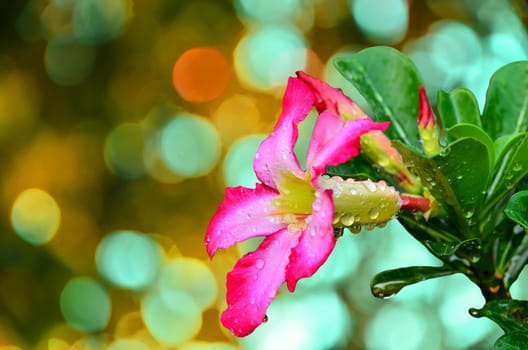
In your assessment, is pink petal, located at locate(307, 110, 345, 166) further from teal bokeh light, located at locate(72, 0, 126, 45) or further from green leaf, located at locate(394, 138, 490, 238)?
teal bokeh light, located at locate(72, 0, 126, 45)

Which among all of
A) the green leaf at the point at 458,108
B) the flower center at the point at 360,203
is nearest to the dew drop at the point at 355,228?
the flower center at the point at 360,203

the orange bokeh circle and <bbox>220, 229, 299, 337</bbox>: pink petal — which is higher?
<bbox>220, 229, 299, 337</bbox>: pink petal

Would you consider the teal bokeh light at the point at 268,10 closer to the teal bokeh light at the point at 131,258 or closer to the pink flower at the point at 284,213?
the teal bokeh light at the point at 131,258

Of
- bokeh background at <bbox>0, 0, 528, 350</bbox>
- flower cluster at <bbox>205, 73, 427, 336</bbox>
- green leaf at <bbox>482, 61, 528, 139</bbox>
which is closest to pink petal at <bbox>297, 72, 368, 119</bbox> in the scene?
flower cluster at <bbox>205, 73, 427, 336</bbox>

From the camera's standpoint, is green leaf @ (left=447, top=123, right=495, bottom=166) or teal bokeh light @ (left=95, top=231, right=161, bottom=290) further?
teal bokeh light @ (left=95, top=231, right=161, bottom=290)

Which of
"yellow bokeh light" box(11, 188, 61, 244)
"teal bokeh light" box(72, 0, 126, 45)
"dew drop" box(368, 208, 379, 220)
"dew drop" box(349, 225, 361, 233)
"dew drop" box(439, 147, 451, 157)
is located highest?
"dew drop" box(439, 147, 451, 157)

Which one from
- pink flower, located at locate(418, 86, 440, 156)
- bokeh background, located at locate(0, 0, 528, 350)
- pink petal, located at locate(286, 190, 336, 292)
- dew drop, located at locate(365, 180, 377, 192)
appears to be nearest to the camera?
pink petal, located at locate(286, 190, 336, 292)

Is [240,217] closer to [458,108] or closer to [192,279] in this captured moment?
[458,108]
